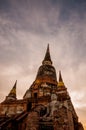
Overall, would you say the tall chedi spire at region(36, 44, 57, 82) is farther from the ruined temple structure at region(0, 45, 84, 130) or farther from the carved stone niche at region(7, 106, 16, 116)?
the carved stone niche at region(7, 106, 16, 116)

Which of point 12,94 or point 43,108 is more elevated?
point 12,94

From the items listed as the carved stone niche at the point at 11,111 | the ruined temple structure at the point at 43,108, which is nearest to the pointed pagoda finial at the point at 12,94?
the ruined temple structure at the point at 43,108

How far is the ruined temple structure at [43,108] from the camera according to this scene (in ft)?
58.6

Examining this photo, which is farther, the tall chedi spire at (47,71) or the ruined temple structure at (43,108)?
the tall chedi spire at (47,71)

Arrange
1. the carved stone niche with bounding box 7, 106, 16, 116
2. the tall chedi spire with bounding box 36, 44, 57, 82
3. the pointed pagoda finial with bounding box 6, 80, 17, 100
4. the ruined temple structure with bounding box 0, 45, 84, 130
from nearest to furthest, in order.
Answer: the ruined temple structure with bounding box 0, 45, 84, 130, the carved stone niche with bounding box 7, 106, 16, 116, the pointed pagoda finial with bounding box 6, 80, 17, 100, the tall chedi spire with bounding box 36, 44, 57, 82

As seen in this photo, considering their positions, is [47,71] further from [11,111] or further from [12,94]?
[11,111]

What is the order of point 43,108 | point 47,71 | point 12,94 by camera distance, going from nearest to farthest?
point 43,108
point 12,94
point 47,71

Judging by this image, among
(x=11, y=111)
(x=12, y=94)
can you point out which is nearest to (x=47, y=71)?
(x=12, y=94)

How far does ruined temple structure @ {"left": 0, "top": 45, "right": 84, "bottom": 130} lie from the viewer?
1788 cm

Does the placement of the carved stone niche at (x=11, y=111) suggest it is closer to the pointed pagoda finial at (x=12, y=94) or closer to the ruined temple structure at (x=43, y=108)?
the ruined temple structure at (x=43, y=108)

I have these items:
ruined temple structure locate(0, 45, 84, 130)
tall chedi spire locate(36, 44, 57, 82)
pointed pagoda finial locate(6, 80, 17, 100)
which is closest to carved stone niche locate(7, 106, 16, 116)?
ruined temple structure locate(0, 45, 84, 130)

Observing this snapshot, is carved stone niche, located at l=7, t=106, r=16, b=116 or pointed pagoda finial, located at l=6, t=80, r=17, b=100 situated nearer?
carved stone niche, located at l=7, t=106, r=16, b=116

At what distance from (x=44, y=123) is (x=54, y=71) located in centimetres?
1440

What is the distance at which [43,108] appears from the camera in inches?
845
